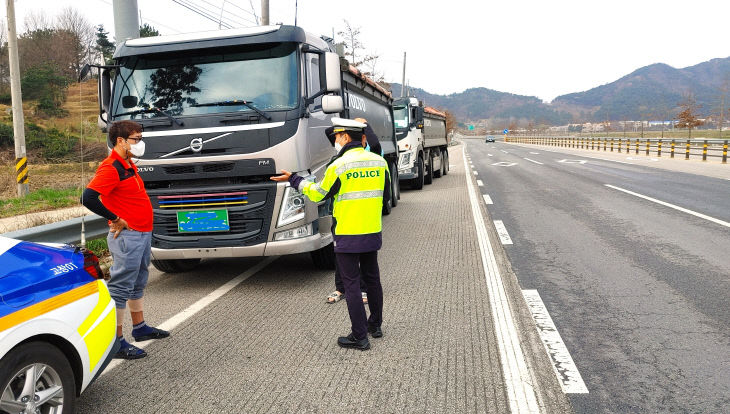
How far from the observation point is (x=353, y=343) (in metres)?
4.28

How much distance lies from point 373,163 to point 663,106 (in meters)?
76.9

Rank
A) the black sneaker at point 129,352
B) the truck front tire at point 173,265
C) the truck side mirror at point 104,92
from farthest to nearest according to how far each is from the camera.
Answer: the truck front tire at point 173,265 < the truck side mirror at point 104,92 < the black sneaker at point 129,352

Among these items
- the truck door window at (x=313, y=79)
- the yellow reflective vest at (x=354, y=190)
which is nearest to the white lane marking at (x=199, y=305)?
the yellow reflective vest at (x=354, y=190)

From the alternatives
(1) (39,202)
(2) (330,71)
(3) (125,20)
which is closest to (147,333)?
(2) (330,71)

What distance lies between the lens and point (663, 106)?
232 ft

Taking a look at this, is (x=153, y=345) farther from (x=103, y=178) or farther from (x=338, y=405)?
(x=338, y=405)

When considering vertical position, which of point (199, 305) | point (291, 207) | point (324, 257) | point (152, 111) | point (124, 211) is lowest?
point (199, 305)

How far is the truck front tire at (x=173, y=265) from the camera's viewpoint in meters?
6.92

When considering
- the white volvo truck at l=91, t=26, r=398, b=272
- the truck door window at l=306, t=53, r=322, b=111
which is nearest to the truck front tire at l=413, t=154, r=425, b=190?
the truck door window at l=306, t=53, r=322, b=111

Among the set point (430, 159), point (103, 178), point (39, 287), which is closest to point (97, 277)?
point (39, 287)

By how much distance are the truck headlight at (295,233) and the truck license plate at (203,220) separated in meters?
0.52

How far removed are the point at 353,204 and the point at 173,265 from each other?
11.9 ft

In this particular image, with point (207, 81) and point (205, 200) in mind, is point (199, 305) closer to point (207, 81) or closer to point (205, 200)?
point (205, 200)

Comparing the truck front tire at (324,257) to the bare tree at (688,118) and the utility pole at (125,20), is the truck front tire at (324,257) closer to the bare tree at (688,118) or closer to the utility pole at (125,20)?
the utility pole at (125,20)
